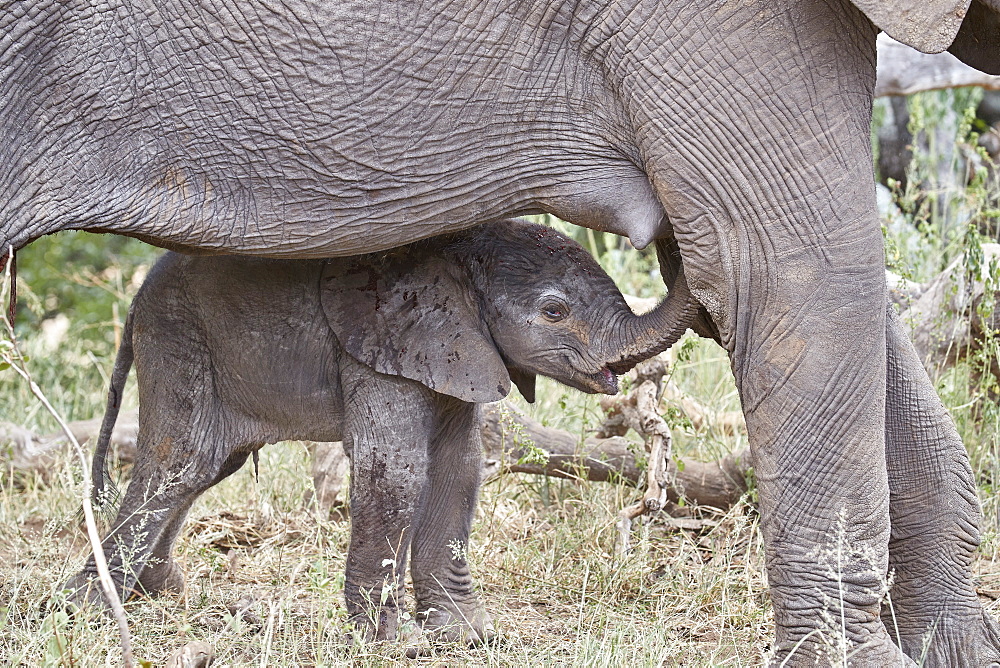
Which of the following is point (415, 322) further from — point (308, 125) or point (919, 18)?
point (919, 18)

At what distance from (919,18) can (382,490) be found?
1925 millimetres

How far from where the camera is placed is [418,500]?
3.85 meters

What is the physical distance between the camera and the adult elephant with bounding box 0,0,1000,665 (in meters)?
3.05

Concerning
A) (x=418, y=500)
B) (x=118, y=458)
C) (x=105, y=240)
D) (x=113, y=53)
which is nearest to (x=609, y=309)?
(x=418, y=500)

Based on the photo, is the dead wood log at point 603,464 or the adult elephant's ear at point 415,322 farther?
the dead wood log at point 603,464

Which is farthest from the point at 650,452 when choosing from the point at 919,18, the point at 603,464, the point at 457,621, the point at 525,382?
the point at 919,18

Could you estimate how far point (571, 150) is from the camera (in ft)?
10.7

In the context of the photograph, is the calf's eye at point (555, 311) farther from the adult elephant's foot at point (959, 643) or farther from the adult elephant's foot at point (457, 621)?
the adult elephant's foot at point (959, 643)

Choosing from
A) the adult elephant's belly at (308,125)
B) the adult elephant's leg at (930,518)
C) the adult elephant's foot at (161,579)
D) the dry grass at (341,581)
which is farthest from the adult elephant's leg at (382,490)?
the adult elephant's leg at (930,518)

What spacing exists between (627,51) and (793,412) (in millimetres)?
949

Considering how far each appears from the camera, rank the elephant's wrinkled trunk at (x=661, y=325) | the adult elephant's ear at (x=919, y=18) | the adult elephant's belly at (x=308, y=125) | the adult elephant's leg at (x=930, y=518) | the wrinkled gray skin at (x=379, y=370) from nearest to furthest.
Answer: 1. the adult elephant's ear at (x=919, y=18)
2. the adult elephant's belly at (x=308, y=125)
3. the elephant's wrinkled trunk at (x=661, y=325)
4. the adult elephant's leg at (x=930, y=518)
5. the wrinkled gray skin at (x=379, y=370)

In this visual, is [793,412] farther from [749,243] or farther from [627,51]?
[627,51]

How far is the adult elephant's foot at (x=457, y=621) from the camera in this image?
4.02 metres

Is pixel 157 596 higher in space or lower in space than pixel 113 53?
lower
